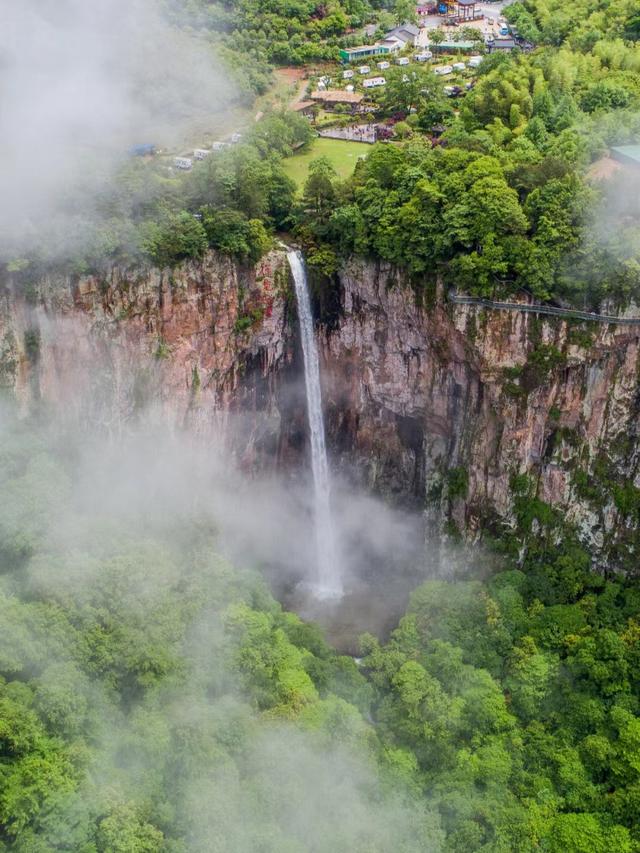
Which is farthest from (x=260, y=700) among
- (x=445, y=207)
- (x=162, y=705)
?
(x=445, y=207)

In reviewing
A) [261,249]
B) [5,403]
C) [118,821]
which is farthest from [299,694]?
[261,249]

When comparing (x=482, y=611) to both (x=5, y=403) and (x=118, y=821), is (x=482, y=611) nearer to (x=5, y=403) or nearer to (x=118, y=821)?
(x=118, y=821)

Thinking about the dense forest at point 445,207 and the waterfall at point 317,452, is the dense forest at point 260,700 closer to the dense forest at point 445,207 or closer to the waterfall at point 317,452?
the waterfall at point 317,452

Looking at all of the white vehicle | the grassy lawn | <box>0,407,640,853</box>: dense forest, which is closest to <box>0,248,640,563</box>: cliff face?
<box>0,407,640,853</box>: dense forest

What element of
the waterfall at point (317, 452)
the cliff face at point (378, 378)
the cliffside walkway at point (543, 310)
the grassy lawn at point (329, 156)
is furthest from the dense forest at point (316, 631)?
the grassy lawn at point (329, 156)

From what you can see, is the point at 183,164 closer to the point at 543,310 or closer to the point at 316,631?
the point at 543,310
